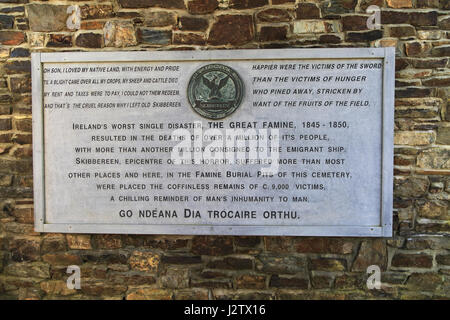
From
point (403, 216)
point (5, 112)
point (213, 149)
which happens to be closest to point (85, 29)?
point (5, 112)

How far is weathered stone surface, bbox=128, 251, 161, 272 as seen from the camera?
9.15 ft

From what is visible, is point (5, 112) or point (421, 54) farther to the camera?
point (5, 112)

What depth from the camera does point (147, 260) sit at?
2.79 m

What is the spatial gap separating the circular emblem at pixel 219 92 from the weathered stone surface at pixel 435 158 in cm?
153

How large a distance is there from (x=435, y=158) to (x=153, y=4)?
2.58 meters

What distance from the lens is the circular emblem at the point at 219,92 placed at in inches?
106

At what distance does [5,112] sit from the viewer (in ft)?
9.29

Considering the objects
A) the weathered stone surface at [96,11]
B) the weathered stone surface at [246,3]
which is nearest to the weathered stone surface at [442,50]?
the weathered stone surface at [246,3]

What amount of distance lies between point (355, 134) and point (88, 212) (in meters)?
2.25

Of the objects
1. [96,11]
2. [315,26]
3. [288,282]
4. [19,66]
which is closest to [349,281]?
[288,282]

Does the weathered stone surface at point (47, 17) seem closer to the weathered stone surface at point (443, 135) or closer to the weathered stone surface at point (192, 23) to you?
the weathered stone surface at point (192, 23)

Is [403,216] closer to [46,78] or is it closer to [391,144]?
[391,144]

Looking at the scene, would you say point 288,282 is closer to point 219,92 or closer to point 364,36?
point 219,92

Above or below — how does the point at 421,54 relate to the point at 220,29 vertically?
below
